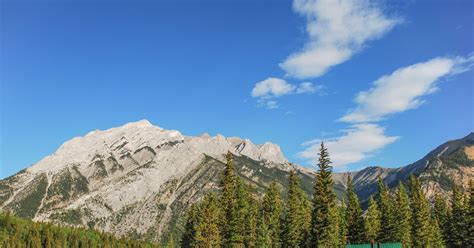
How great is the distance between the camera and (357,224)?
104 m

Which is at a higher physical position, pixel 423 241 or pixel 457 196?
pixel 457 196

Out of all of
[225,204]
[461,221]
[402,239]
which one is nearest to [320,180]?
[225,204]

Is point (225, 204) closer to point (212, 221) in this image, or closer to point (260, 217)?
point (212, 221)

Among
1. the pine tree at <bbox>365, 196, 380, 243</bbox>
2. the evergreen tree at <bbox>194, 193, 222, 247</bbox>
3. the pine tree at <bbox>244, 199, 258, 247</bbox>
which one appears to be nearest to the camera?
the evergreen tree at <bbox>194, 193, 222, 247</bbox>

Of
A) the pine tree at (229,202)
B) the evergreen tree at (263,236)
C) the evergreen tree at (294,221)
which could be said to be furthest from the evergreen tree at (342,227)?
the pine tree at (229,202)

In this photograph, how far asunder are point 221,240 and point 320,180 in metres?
31.1

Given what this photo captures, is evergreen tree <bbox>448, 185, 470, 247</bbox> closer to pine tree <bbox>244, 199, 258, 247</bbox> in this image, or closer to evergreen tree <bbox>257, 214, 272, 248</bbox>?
evergreen tree <bbox>257, 214, 272, 248</bbox>

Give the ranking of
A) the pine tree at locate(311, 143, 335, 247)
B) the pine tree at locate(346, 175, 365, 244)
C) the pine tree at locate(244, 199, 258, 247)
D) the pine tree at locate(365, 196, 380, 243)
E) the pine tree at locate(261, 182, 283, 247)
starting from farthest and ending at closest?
the pine tree at locate(261, 182, 283, 247), the pine tree at locate(346, 175, 365, 244), the pine tree at locate(365, 196, 380, 243), the pine tree at locate(244, 199, 258, 247), the pine tree at locate(311, 143, 335, 247)

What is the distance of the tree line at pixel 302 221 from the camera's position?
89438mm

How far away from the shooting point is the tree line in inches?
3521

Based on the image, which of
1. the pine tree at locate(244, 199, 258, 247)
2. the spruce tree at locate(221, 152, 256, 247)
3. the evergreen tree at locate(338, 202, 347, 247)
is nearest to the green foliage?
the evergreen tree at locate(338, 202, 347, 247)

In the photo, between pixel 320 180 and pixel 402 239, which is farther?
pixel 402 239

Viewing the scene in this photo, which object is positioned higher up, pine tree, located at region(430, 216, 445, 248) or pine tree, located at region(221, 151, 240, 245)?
pine tree, located at region(221, 151, 240, 245)

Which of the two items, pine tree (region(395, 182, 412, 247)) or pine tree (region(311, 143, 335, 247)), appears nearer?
pine tree (region(311, 143, 335, 247))
